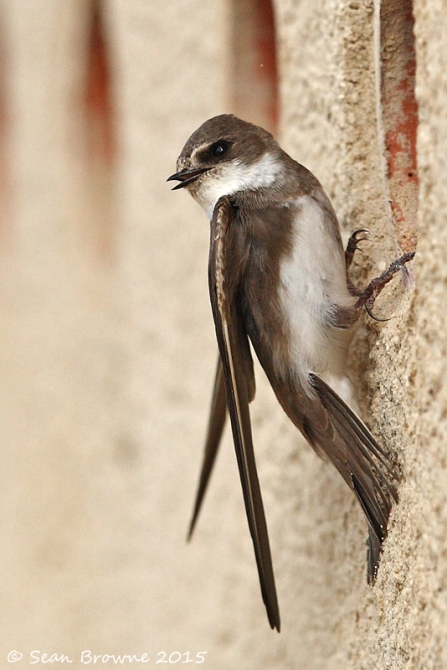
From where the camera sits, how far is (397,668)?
123 centimetres

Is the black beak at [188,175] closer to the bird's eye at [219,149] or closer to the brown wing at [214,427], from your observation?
the bird's eye at [219,149]

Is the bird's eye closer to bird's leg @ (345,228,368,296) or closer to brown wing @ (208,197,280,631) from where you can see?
brown wing @ (208,197,280,631)

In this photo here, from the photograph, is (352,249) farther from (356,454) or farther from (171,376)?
(171,376)

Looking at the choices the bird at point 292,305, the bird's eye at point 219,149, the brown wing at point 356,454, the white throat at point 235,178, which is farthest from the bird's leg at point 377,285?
the bird's eye at point 219,149

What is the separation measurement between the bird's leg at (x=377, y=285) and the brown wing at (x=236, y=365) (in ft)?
0.67

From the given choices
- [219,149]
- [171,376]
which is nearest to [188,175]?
[219,149]

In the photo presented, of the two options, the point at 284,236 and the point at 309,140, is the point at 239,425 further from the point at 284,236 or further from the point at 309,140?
the point at 309,140

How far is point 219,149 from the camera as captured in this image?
172cm

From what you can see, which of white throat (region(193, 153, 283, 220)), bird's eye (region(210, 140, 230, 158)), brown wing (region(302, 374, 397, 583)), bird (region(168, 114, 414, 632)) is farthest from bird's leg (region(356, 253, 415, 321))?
bird's eye (region(210, 140, 230, 158))

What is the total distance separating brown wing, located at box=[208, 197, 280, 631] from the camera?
133 cm

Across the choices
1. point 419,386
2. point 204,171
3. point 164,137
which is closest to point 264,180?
point 204,171

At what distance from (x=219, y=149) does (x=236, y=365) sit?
0.50 m

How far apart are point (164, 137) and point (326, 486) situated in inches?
54.8

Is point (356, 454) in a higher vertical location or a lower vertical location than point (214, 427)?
higher
